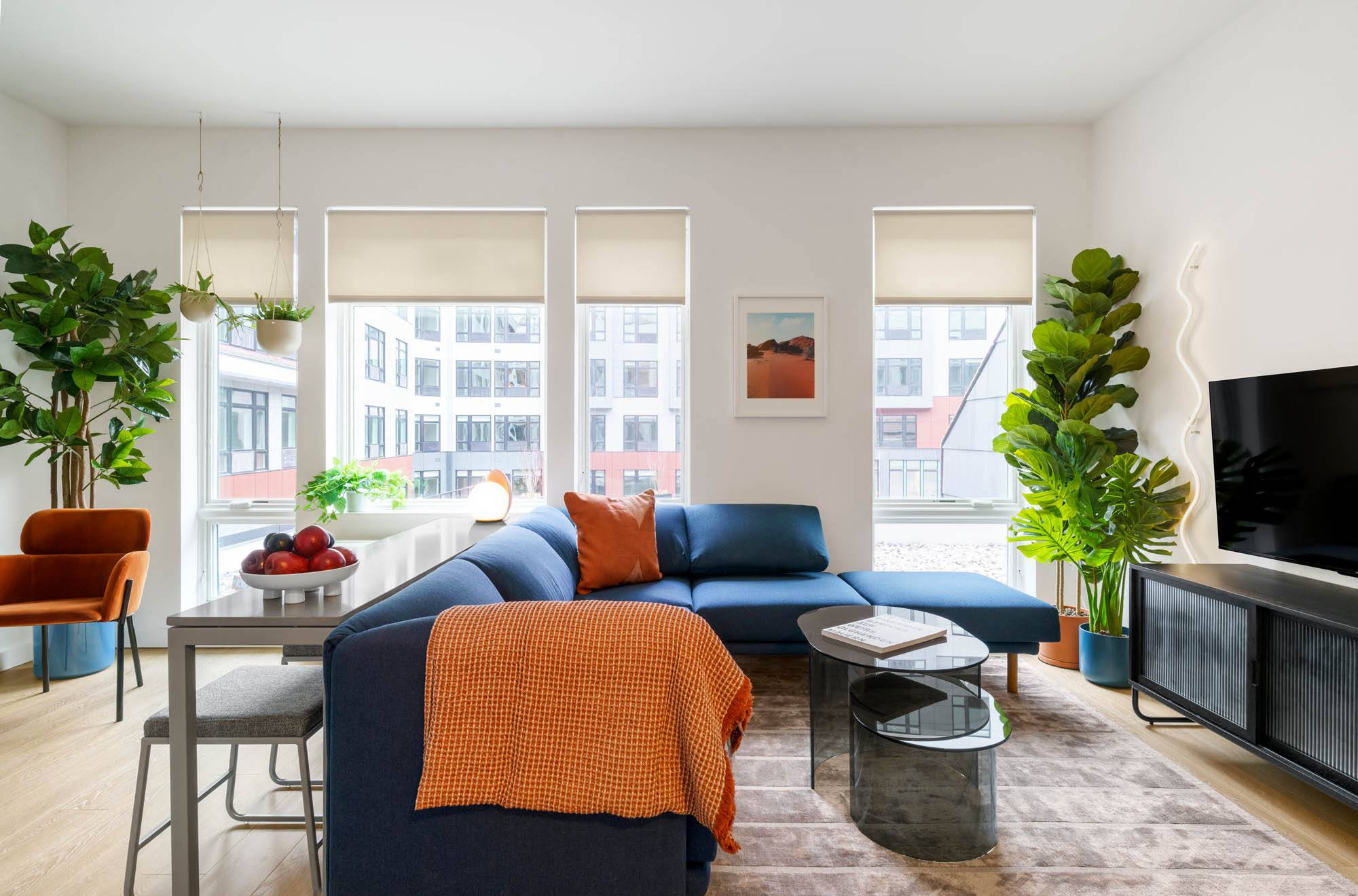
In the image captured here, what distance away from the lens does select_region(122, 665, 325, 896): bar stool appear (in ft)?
5.12

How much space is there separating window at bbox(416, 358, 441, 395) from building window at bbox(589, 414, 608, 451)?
94cm

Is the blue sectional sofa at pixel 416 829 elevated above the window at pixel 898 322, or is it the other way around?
the window at pixel 898 322

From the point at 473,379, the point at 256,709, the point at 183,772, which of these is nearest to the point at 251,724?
the point at 256,709

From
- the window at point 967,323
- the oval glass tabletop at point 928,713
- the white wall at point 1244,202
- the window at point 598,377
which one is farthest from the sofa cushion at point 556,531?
the white wall at point 1244,202

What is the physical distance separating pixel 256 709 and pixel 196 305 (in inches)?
91.3

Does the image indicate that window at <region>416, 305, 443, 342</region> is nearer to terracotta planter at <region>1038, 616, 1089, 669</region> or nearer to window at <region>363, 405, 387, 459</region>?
window at <region>363, 405, 387, 459</region>

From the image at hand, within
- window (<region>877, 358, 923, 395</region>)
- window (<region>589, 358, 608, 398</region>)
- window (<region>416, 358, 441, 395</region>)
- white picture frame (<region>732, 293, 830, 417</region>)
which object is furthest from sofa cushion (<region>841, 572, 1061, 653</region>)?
window (<region>416, 358, 441, 395</region>)

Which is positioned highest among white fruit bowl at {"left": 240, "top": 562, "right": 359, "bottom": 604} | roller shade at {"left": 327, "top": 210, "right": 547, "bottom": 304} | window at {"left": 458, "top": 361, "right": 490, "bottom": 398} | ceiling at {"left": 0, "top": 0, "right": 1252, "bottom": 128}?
ceiling at {"left": 0, "top": 0, "right": 1252, "bottom": 128}

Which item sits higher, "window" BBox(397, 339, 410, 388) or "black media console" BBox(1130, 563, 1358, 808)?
"window" BBox(397, 339, 410, 388)

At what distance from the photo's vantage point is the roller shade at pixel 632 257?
3734 millimetres

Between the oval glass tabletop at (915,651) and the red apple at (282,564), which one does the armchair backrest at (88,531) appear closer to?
the red apple at (282,564)

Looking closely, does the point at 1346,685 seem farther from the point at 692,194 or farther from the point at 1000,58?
the point at 692,194

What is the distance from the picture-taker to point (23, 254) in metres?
3.05

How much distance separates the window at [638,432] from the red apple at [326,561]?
2.22 meters
